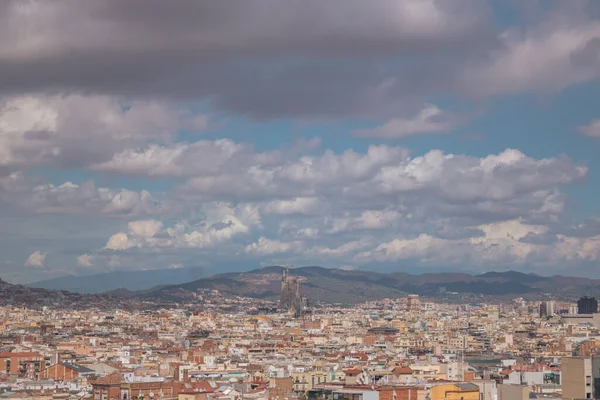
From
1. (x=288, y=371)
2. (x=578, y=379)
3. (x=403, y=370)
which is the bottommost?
(x=288, y=371)

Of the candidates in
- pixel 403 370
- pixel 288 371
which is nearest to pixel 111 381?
pixel 403 370

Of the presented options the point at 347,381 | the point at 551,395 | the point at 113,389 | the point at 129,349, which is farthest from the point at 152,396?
the point at 129,349

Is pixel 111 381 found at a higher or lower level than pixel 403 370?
lower

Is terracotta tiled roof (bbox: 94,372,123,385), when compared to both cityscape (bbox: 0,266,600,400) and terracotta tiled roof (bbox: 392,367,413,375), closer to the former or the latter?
cityscape (bbox: 0,266,600,400)

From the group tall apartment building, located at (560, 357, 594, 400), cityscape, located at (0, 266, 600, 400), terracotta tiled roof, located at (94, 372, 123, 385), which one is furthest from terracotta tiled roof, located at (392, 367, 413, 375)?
tall apartment building, located at (560, 357, 594, 400)

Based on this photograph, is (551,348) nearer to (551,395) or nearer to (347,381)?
(347,381)

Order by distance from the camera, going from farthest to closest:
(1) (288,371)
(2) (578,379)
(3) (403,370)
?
(1) (288,371) < (3) (403,370) < (2) (578,379)

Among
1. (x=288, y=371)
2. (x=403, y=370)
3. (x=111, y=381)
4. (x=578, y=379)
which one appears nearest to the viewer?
(x=578, y=379)

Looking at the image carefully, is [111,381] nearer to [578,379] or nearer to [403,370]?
[403,370]

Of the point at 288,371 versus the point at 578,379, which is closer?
the point at 578,379

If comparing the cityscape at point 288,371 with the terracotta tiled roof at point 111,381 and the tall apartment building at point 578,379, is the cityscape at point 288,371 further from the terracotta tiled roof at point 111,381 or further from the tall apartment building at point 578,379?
the terracotta tiled roof at point 111,381
